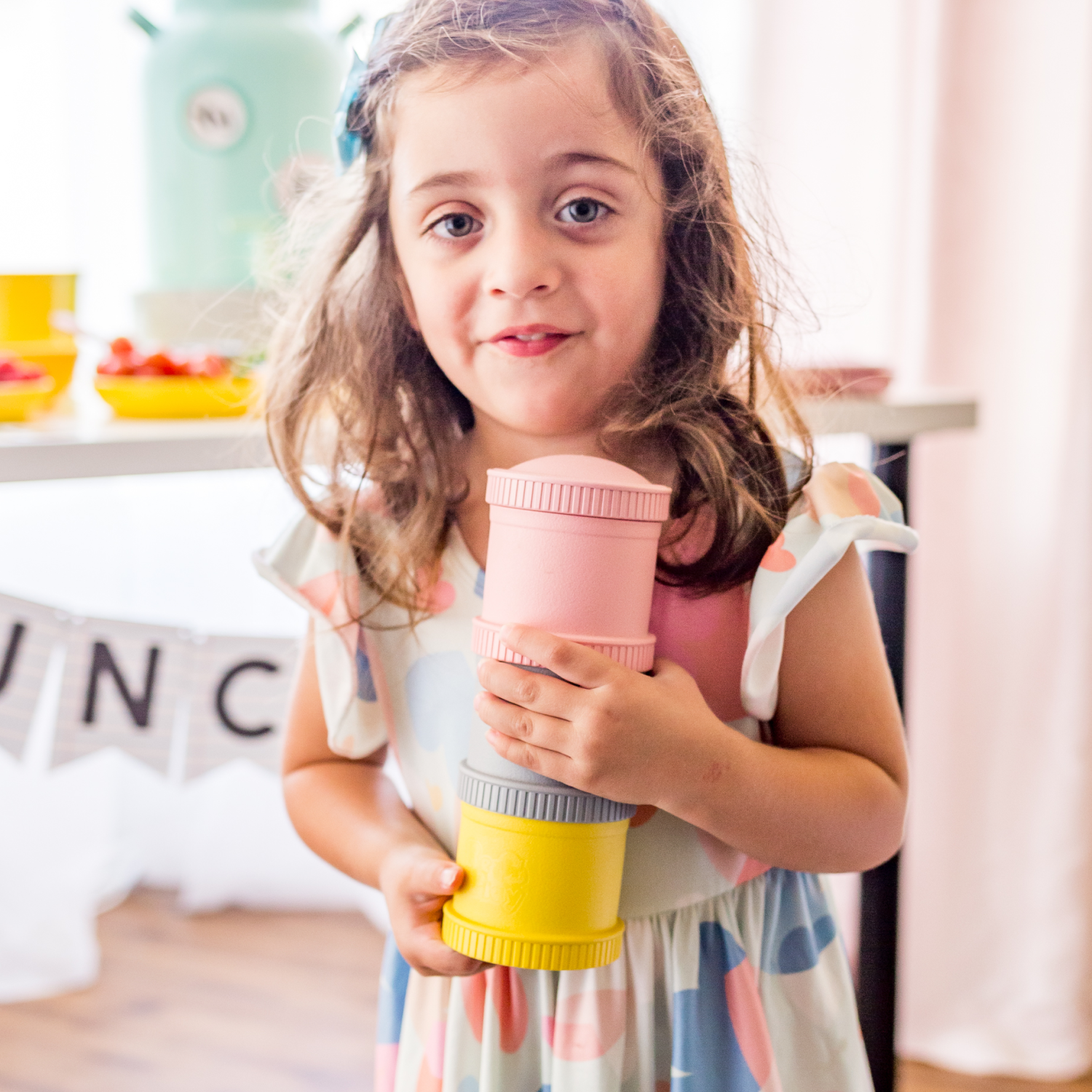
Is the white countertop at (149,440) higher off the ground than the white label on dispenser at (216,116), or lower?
lower

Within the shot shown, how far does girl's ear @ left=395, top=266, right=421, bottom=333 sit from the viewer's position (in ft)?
2.57

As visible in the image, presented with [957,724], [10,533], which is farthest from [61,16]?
[957,724]

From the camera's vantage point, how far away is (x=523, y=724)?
1.98ft

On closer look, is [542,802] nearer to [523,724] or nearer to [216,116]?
[523,724]

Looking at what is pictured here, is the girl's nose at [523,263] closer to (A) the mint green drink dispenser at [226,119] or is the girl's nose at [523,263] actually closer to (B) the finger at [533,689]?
(B) the finger at [533,689]

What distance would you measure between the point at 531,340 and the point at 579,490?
0.42ft

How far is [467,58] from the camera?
653 mm

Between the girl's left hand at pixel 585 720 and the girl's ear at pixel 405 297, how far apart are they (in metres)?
0.28

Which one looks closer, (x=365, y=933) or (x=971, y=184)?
(x=971, y=184)

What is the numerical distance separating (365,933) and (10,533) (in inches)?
30.3

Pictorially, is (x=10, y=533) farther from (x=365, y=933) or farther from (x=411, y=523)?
(x=411, y=523)

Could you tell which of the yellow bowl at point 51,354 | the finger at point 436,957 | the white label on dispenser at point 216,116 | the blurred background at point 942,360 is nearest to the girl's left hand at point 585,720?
the finger at point 436,957

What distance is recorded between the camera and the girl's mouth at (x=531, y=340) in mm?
660

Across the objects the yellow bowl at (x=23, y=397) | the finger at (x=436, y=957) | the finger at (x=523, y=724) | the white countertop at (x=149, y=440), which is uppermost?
the yellow bowl at (x=23, y=397)
